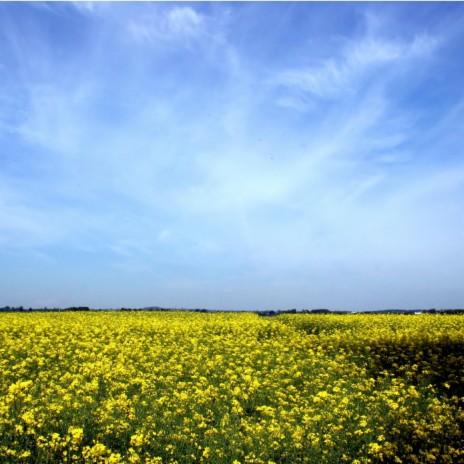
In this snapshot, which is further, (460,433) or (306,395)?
(306,395)

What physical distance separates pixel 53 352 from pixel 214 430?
9.24 meters

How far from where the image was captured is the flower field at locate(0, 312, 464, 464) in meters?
8.92

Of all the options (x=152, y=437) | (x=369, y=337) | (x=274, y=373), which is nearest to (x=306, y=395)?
(x=274, y=373)

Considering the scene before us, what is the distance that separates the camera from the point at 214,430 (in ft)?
30.6

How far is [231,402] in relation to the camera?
38.6 feet

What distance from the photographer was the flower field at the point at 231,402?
892 centimetres

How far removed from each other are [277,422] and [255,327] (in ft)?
49.8

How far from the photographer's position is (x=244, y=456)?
8914mm

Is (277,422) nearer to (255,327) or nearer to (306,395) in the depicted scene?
(306,395)

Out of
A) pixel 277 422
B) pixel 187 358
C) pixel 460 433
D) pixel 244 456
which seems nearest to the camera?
pixel 244 456

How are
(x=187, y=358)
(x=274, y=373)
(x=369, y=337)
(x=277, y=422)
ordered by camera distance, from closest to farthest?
1. (x=277, y=422)
2. (x=274, y=373)
3. (x=187, y=358)
4. (x=369, y=337)

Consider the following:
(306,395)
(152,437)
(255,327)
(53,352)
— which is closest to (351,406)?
(306,395)

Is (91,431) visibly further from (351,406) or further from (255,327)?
(255,327)

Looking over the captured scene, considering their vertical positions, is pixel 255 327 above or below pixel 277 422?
above
